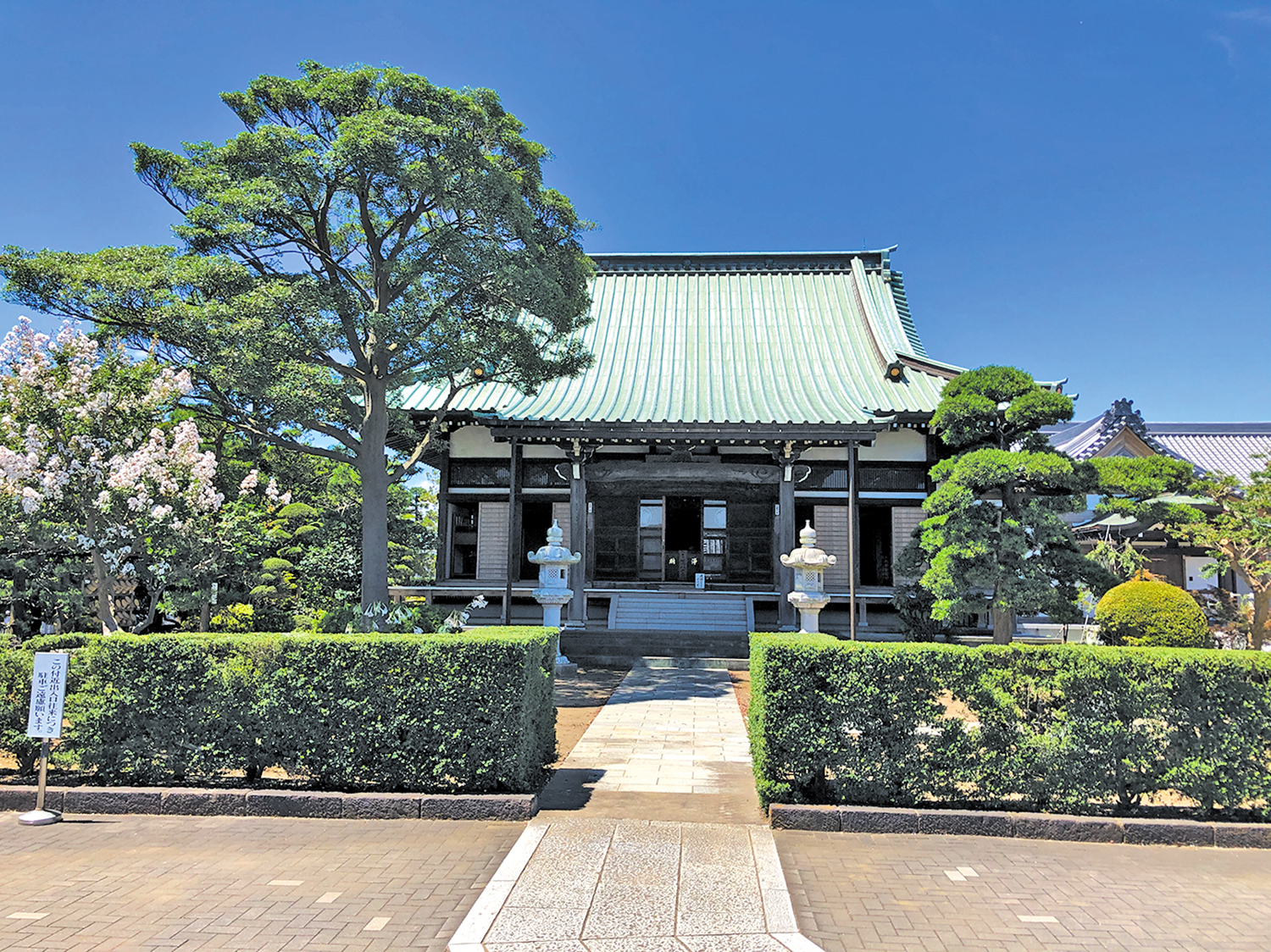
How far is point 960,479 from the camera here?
10664 millimetres

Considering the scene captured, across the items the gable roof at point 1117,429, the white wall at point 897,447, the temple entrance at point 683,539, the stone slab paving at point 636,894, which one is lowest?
the stone slab paving at point 636,894

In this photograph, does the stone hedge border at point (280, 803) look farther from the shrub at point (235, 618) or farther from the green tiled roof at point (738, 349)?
the green tiled roof at point (738, 349)

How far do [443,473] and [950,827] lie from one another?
14.2 m

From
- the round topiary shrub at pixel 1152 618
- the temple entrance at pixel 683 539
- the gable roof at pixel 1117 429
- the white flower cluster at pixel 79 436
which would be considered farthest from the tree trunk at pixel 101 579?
the gable roof at pixel 1117 429

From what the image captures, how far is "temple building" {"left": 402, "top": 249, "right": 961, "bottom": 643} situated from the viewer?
15555 millimetres

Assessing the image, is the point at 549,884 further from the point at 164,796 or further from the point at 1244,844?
the point at 1244,844

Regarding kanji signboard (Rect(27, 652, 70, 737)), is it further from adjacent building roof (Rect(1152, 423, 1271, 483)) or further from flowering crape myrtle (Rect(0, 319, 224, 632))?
adjacent building roof (Rect(1152, 423, 1271, 483))

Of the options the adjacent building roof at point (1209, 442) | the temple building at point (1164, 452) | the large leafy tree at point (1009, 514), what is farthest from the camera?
the adjacent building roof at point (1209, 442)

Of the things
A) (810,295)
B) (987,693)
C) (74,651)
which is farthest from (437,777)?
(810,295)

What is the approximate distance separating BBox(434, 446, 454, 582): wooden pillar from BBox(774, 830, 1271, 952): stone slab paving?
525 inches

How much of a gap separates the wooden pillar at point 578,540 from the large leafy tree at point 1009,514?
6780 mm

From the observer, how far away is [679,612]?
16.5 metres

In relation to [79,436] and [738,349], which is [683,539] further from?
[79,436]

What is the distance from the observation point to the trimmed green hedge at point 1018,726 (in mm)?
5750
